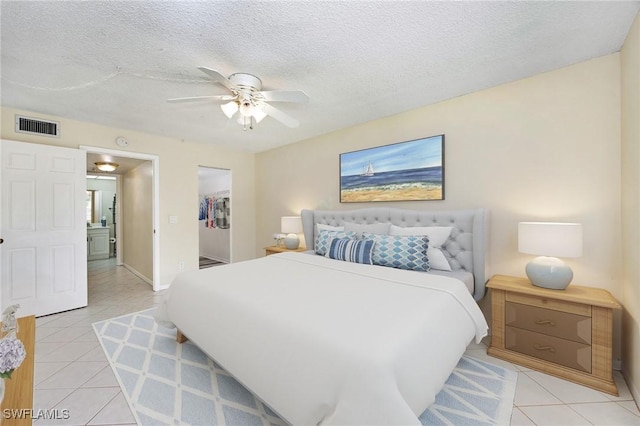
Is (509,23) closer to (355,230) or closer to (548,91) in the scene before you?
(548,91)

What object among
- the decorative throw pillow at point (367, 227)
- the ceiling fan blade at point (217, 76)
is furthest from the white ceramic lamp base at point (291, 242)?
the ceiling fan blade at point (217, 76)

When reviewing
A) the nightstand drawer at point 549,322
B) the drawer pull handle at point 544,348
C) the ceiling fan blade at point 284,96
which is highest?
the ceiling fan blade at point 284,96

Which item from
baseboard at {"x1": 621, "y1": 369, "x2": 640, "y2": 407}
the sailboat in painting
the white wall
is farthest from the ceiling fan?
the white wall

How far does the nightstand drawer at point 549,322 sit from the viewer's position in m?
1.82

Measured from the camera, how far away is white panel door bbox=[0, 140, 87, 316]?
282 centimetres

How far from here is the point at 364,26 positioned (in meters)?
1.69

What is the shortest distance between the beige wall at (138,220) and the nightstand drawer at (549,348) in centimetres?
482

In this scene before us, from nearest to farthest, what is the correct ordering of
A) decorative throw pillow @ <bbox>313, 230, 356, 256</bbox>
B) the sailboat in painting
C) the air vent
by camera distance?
the air vent → decorative throw pillow @ <bbox>313, 230, 356, 256</bbox> → the sailboat in painting

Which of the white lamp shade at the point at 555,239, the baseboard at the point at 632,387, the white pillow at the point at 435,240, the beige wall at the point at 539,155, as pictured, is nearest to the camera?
the baseboard at the point at 632,387

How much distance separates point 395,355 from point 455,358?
0.69m

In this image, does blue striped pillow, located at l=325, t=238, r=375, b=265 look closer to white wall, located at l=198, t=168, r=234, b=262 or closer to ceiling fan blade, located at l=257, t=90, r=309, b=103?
ceiling fan blade, located at l=257, t=90, r=309, b=103

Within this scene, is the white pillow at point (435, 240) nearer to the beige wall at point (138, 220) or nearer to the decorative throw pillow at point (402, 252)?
the decorative throw pillow at point (402, 252)

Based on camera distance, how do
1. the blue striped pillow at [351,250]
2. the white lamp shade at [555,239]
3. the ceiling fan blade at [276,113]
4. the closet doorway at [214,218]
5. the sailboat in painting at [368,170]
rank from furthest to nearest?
the closet doorway at [214,218] → the sailboat in painting at [368,170] → the blue striped pillow at [351,250] → the ceiling fan blade at [276,113] → the white lamp shade at [555,239]

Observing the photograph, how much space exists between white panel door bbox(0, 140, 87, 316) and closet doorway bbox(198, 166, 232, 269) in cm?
277
